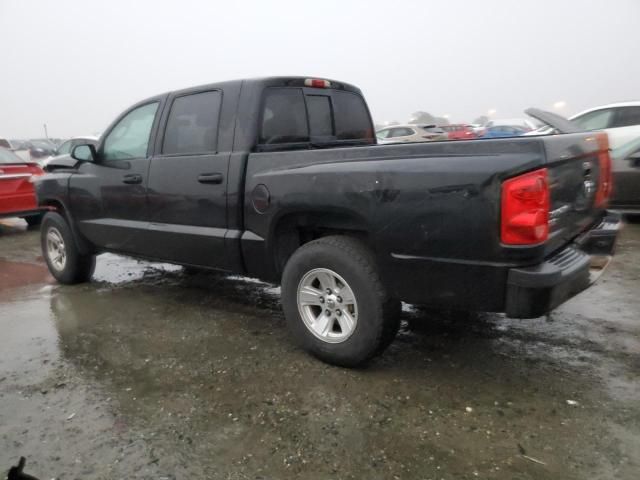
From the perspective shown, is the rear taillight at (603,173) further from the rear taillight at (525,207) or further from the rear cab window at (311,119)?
the rear cab window at (311,119)

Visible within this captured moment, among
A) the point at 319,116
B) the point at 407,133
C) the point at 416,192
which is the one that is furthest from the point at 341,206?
the point at 407,133

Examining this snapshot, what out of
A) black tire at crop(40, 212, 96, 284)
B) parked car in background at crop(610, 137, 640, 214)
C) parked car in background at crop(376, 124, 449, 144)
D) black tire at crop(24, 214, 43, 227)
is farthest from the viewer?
parked car in background at crop(376, 124, 449, 144)

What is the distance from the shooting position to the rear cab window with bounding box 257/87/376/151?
11.8ft

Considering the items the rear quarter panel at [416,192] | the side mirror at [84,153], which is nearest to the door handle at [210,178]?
the rear quarter panel at [416,192]

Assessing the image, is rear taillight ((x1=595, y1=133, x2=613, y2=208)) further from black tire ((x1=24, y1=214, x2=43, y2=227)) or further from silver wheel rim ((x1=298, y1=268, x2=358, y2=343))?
black tire ((x1=24, y1=214, x2=43, y2=227))

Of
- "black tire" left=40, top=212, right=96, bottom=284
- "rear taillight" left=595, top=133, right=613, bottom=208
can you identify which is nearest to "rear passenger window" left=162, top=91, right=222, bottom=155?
"black tire" left=40, top=212, right=96, bottom=284

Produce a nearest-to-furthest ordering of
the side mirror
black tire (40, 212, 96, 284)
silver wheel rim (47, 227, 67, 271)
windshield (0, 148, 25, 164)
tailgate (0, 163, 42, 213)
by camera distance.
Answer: the side mirror, black tire (40, 212, 96, 284), silver wheel rim (47, 227, 67, 271), tailgate (0, 163, 42, 213), windshield (0, 148, 25, 164)

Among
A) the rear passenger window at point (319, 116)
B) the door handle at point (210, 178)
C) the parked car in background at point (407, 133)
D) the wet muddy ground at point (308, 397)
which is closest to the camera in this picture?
the wet muddy ground at point (308, 397)

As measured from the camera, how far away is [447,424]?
2516 millimetres

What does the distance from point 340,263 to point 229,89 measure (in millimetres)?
1645

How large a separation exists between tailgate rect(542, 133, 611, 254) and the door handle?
7.00 ft

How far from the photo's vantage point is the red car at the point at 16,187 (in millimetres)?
7719

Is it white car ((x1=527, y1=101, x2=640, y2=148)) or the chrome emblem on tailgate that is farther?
white car ((x1=527, y1=101, x2=640, y2=148))

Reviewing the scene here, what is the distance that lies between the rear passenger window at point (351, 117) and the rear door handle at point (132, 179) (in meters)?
1.70
